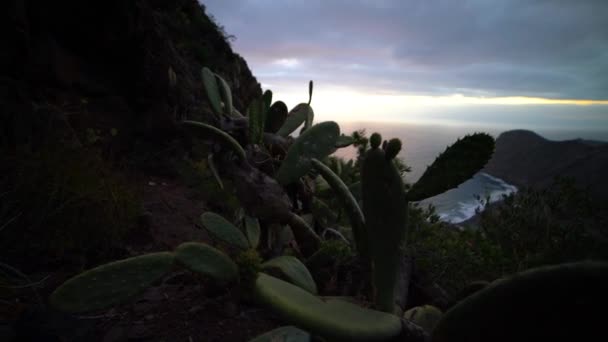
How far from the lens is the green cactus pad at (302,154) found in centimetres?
145

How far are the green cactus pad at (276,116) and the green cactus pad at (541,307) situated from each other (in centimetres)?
167

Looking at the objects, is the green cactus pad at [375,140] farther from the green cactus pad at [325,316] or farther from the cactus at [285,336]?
the cactus at [285,336]

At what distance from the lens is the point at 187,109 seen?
4.39m

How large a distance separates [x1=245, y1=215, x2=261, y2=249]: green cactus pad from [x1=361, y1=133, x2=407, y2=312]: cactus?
749 millimetres

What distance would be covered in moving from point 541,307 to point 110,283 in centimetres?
106

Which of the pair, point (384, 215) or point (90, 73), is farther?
point (90, 73)

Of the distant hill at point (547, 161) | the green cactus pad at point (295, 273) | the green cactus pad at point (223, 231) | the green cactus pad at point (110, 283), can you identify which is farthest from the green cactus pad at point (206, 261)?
the distant hill at point (547, 161)

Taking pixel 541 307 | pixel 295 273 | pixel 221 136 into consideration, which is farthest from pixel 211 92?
pixel 541 307

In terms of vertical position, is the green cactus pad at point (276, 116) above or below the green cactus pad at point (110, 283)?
above

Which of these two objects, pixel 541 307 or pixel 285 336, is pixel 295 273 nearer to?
pixel 285 336

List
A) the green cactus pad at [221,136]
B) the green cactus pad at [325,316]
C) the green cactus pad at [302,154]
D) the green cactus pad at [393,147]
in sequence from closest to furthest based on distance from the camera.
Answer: the green cactus pad at [325,316], the green cactus pad at [393,147], the green cactus pad at [302,154], the green cactus pad at [221,136]

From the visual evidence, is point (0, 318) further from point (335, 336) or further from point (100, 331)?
point (335, 336)

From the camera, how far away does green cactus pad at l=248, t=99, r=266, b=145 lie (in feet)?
5.34

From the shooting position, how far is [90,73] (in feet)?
11.9
